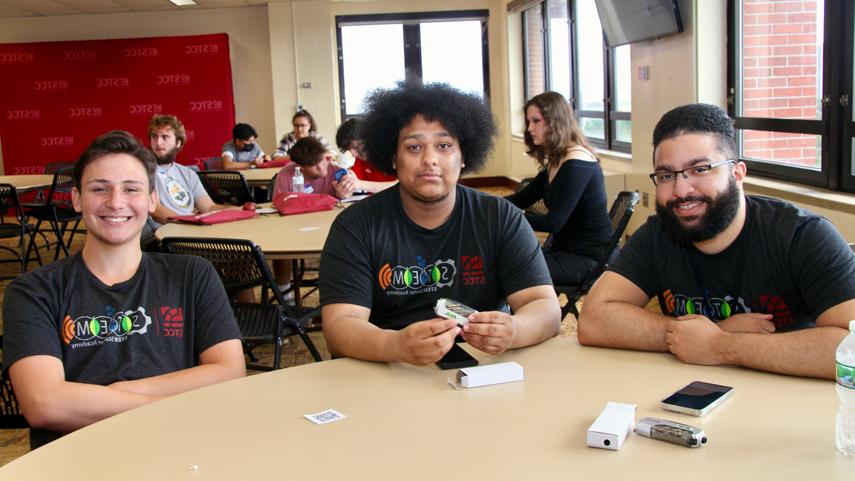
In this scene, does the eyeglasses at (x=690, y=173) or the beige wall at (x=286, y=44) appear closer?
the eyeglasses at (x=690, y=173)

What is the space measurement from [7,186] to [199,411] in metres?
5.81

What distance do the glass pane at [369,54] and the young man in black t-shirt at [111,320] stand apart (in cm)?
1035

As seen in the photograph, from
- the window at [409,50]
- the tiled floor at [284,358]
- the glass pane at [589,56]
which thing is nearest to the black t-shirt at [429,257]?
the tiled floor at [284,358]

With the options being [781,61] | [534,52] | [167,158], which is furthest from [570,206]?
[534,52]

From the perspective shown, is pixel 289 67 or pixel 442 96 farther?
pixel 289 67

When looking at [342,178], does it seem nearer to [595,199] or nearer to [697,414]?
[595,199]

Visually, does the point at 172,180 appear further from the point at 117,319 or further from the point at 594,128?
the point at 594,128

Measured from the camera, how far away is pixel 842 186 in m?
4.38

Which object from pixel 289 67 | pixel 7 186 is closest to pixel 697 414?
pixel 7 186

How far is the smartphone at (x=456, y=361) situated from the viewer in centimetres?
177

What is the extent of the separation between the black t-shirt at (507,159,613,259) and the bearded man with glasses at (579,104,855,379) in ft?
6.14

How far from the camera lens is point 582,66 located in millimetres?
9172

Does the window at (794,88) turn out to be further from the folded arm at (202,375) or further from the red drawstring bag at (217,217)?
the folded arm at (202,375)

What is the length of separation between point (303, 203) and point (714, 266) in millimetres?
2937
